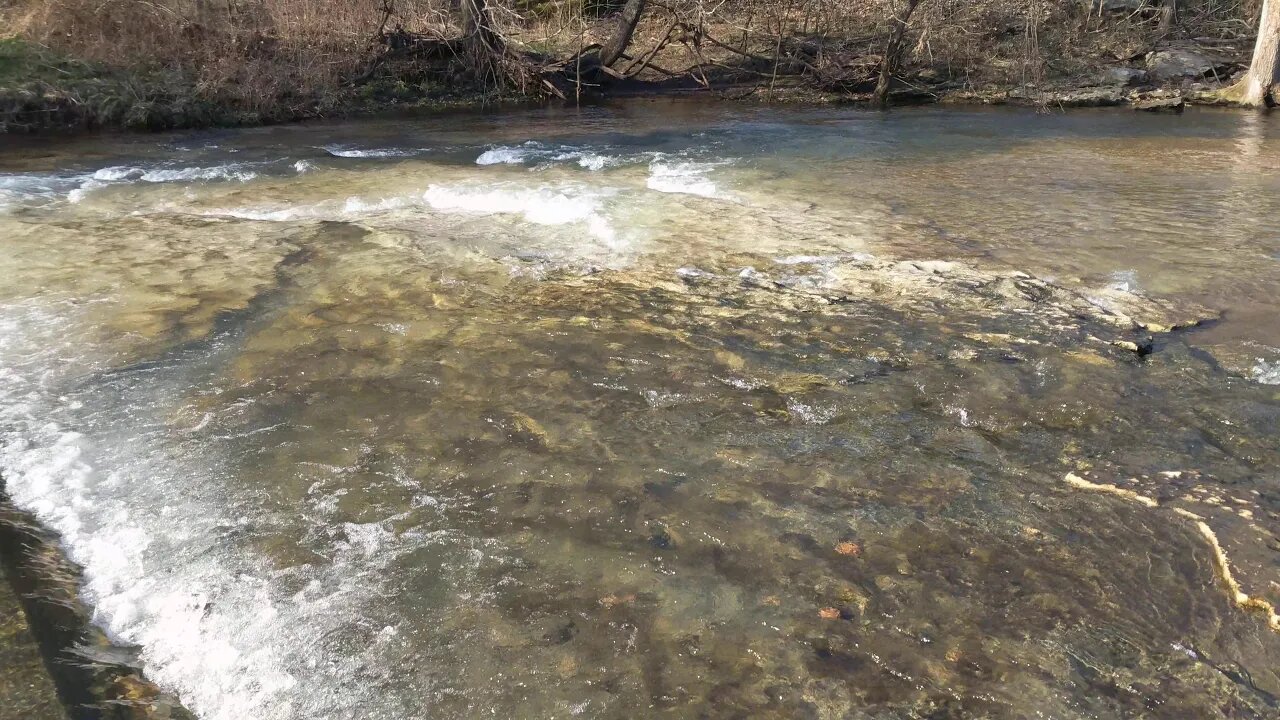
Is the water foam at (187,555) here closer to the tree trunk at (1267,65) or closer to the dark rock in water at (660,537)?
the dark rock in water at (660,537)

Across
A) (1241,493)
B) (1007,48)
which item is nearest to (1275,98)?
(1007,48)

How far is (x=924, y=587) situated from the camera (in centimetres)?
350

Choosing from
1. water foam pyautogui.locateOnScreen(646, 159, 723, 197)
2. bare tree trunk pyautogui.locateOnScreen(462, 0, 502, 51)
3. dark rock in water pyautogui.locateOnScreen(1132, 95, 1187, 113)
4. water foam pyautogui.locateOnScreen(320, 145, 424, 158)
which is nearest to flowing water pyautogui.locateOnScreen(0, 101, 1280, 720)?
water foam pyautogui.locateOnScreen(646, 159, 723, 197)

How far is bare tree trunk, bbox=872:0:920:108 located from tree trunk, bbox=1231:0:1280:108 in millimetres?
6424

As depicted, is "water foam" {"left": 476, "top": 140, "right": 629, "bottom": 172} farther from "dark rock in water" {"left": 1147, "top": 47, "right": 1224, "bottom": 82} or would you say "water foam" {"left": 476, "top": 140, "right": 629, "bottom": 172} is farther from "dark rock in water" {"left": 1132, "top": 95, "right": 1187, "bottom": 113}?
"dark rock in water" {"left": 1147, "top": 47, "right": 1224, "bottom": 82}

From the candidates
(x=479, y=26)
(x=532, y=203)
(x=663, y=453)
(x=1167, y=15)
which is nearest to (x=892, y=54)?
(x=1167, y=15)

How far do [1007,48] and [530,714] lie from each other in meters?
21.0

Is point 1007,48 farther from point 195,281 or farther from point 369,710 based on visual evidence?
point 369,710

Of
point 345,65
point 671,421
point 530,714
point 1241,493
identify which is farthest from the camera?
point 345,65

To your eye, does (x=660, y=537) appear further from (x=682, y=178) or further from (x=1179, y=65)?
(x=1179, y=65)

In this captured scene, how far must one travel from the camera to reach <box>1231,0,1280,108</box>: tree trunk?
56.0 ft

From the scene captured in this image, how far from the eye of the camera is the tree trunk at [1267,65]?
17078 mm

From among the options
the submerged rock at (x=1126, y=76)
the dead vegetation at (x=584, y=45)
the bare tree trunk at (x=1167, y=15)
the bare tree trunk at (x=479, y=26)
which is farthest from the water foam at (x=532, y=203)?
the bare tree trunk at (x=1167, y=15)

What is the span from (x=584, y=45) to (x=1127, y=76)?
39.6ft
